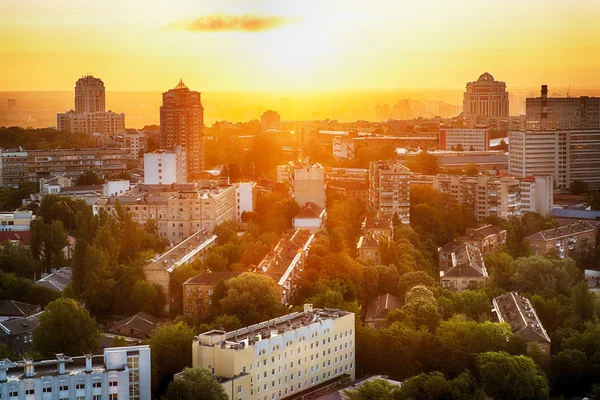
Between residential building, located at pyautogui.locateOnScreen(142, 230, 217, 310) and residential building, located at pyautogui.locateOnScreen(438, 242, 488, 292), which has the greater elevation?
residential building, located at pyautogui.locateOnScreen(142, 230, 217, 310)

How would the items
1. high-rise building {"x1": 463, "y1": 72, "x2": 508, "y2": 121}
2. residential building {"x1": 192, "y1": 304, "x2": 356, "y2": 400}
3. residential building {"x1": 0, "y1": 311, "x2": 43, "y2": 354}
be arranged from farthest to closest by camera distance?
high-rise building {"x1": 463, "y1": 72, "x2": 508, "y2": 121}
residential building {"x1": 0, "y1": 311, "x2": 43, "y2": 354}
residential building {"x1": 192, "y1": 304, "x2": 356, "y2": 400}

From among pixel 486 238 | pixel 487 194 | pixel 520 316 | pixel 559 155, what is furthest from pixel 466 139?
pixel 520 316

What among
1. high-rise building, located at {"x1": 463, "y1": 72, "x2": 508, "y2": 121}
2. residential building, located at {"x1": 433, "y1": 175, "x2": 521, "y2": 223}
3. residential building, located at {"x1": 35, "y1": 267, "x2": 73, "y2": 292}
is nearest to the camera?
residential building, located at {"x1": 35, "y1": 267, "x2": 73, "y2": 292}

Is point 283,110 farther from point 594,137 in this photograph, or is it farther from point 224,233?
point 224,233

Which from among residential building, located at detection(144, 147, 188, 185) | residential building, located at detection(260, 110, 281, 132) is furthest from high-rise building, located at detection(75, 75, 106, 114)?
residential building, located at detection(144, 147, 188, 185)

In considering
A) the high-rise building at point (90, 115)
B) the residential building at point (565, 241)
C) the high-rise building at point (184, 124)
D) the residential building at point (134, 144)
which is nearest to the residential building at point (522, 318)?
the residential building at point (565, 241)

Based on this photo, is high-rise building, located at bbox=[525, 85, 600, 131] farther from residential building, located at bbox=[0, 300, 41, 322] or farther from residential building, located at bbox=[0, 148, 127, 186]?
residential building, located at bbox=[0, 300, 41, 322]

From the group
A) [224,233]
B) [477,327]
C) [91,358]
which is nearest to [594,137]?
[224,233]
